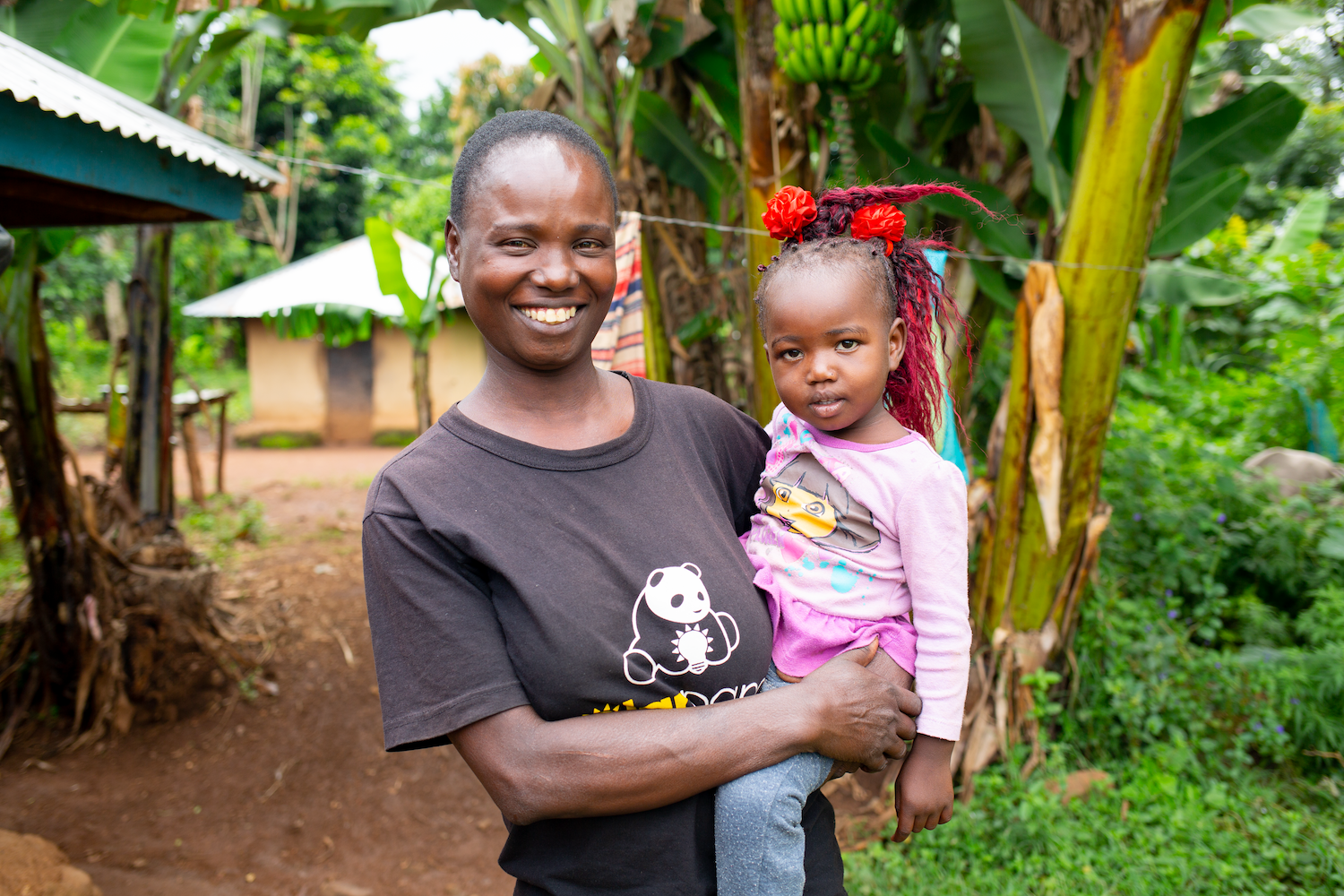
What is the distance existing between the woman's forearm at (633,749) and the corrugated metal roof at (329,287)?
9017 millimetres

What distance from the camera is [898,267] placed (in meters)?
1.46

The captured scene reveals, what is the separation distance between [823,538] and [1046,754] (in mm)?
2666

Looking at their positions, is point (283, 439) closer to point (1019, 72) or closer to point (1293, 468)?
point (1019, 72)

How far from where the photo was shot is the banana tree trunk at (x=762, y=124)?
306cm

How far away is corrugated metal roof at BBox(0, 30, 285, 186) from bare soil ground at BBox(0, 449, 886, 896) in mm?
2750

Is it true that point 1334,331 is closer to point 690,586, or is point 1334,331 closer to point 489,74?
point 690,586

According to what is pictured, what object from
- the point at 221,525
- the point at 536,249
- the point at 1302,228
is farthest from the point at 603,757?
the point at 1302,228

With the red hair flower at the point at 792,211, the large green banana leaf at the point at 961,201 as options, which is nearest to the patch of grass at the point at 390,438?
the large green banana leaf at the point at 961,201

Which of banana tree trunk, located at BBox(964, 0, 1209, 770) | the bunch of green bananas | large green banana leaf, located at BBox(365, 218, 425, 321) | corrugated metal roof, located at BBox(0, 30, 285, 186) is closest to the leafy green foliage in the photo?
large green banana leaf, located at BBox(365, 218, 425, 321)

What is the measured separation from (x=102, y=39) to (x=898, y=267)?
11.9 feet

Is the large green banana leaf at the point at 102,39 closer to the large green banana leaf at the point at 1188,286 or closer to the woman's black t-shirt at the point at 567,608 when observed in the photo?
the woman's black t-shirt at the point at 567,608

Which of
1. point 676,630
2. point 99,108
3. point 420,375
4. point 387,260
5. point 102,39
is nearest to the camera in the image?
point 676,630

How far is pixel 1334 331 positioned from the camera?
5938 mm

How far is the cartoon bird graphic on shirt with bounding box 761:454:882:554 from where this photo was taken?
4.52ft
